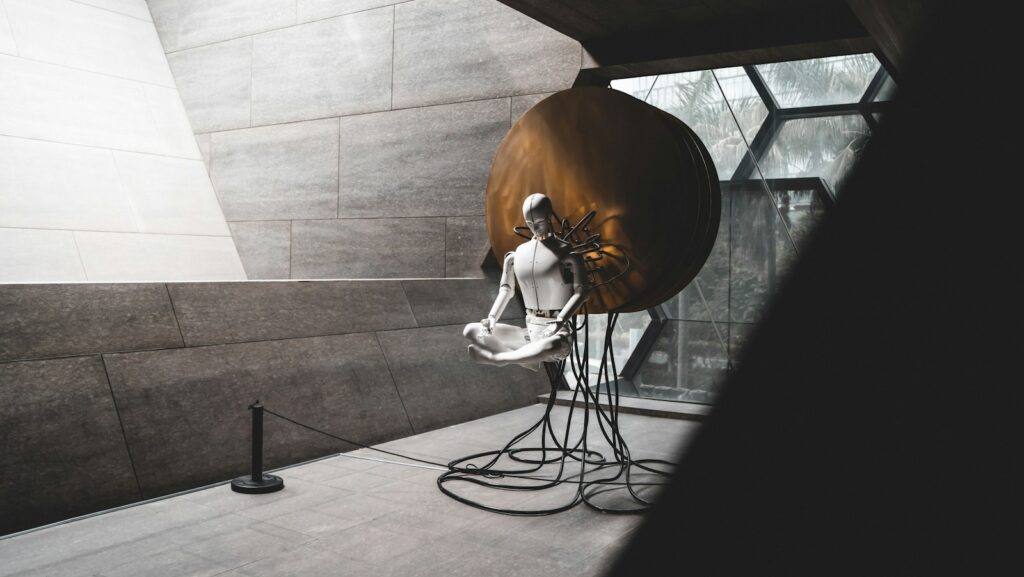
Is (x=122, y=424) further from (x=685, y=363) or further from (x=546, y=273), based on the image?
(x=685, y=363)

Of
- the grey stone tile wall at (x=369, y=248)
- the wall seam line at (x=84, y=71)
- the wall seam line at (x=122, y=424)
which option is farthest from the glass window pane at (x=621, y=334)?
the wall seam line at (x=84, y=71)

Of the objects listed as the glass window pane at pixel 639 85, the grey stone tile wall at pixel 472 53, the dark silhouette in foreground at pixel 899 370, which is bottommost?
the dark silhouette in foreground at pixel 899 370

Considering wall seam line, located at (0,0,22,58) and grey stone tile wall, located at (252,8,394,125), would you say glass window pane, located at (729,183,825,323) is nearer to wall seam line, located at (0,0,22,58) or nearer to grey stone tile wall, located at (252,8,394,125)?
grey stone tile wall, located at (252,8,394,125)

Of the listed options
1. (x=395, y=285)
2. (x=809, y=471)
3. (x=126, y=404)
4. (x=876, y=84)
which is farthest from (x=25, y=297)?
(x=876, y=84)

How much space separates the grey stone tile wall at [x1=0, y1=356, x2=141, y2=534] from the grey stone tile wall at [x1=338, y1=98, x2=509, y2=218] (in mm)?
4937

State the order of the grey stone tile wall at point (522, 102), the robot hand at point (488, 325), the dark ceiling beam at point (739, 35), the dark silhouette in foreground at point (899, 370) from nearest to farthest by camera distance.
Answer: the dark silhouette in foreground at point (899, 370), the robot hand at point (488, 325), the dark ceiling beam at point (739, 35), the grey stone tile wall at point (522, 102)

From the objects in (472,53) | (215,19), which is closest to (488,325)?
(472,53)

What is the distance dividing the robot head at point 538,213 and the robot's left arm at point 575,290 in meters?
0.25

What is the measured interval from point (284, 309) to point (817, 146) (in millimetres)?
5149

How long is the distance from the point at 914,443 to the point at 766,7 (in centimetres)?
636

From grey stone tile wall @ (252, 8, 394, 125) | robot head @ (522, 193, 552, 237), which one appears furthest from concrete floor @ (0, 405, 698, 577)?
grey stone tile wall @ (252, 8, 394, 125)

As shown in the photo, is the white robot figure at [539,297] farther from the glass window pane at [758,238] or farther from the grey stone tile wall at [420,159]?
the grey stone tile wall at [420,159]

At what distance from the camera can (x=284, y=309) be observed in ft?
20.5

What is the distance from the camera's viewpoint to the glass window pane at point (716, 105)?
7984mm
